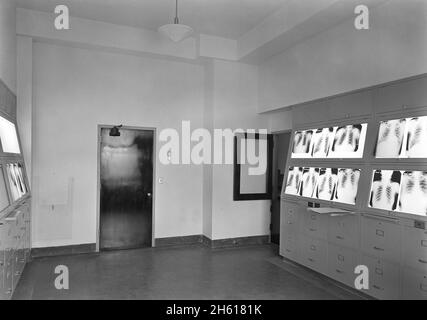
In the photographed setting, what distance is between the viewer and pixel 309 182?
187 inches

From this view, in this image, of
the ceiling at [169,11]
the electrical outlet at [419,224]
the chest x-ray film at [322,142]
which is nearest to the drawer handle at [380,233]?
the electrical outlet at [419,224]

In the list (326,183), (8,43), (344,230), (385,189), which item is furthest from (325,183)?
(8,43)

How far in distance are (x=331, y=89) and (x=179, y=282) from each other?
3234mm

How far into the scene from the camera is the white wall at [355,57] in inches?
132

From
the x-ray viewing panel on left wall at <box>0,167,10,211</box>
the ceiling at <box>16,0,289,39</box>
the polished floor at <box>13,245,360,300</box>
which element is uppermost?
the ceiling at <box>16,0,289,39</box>

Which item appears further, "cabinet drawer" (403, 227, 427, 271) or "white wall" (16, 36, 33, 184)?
"white wall" (16, 36, 33, 184)

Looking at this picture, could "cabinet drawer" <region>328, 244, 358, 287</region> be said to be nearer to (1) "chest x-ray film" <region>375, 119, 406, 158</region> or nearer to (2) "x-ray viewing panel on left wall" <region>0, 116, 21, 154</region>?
(1) "chest x-ray film" <region>375, 119, 406, 158</region>

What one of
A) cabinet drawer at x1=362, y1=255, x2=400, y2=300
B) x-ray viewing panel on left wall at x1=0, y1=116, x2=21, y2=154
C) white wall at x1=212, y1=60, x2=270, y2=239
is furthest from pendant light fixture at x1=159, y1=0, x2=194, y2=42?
cabinet drawer at x1=362, y1=255, x2=400, y2=300

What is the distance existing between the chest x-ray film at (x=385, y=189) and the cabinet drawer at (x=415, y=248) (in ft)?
1.07

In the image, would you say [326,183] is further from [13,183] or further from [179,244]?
[13,183]

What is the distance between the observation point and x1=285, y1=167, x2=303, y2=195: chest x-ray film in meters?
4.97

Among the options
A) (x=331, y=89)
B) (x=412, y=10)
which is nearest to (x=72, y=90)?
(x=331, y=89)

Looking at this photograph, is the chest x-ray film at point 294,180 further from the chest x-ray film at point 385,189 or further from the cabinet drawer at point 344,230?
the chest x-ray film at point 385,189

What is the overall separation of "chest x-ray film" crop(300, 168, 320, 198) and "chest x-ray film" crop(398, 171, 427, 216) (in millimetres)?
1327
